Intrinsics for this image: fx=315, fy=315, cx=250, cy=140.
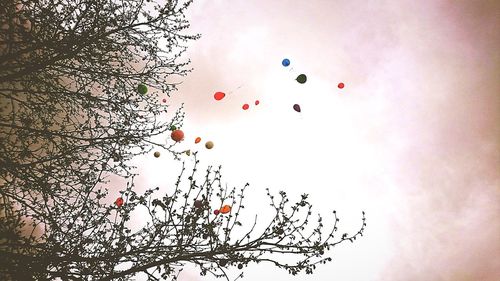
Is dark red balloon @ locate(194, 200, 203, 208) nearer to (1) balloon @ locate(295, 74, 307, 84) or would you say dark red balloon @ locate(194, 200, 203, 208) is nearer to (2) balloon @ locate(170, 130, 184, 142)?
(2) balloon @ locate(170, 130, 184, 142)

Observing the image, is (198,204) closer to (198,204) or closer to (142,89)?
(198,204)

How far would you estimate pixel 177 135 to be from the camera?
18.8 feet

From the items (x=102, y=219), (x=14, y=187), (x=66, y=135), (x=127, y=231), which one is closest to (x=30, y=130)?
(x=66, y=135)

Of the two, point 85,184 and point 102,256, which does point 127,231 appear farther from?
point 85,184

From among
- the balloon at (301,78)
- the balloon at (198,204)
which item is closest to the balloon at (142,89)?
the balloon at (198,204)

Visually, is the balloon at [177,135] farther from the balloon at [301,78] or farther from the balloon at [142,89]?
the balloon at [301,78]

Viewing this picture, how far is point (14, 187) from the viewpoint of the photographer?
4406mm

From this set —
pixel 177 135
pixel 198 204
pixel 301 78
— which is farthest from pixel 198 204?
pixel 301 78

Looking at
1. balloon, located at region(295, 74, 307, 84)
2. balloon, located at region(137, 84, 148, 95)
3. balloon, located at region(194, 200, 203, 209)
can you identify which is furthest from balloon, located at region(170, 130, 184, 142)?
balloon, located at region(295, 74, 307, 84)

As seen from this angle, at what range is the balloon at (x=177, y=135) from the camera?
566 centimetres

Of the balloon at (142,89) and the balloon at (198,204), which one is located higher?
the balloon at (142,89)


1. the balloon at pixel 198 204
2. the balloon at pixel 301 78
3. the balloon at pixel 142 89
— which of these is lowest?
the balloon at pixel 198 204

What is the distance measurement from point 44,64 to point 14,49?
474 mm

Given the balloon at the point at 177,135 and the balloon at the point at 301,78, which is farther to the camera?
the balloon at the point at 301,78
